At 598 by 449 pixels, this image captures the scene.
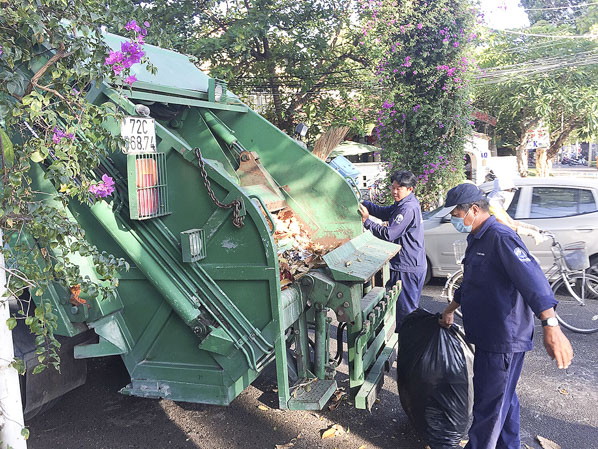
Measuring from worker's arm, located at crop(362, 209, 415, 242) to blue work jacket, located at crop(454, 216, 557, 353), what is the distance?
1421mm

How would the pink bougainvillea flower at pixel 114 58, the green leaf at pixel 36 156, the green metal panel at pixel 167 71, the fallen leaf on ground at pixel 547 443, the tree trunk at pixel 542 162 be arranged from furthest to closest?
1. the tree trunk at pixel 542 162
2. the green metal panel at pixel 167 71
3. the fallen leaf on ground at pixel 547 443
4. the pink bougainvillea flower at pixel 114 58
5. the green leaf at pixel 36 156

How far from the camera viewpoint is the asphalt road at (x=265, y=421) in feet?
10.5

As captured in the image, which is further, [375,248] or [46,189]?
[375,248]

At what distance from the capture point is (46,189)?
2.72 m

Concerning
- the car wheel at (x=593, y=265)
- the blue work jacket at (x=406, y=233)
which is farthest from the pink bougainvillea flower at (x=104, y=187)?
the car wheel at (x=593, y=265)

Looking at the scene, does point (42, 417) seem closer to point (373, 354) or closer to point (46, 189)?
point (46, 189)

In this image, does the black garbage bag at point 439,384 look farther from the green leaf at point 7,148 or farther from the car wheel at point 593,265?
the car wheel at point 593,265

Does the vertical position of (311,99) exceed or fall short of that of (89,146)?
it exceeds it

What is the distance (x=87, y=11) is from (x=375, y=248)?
101 inches

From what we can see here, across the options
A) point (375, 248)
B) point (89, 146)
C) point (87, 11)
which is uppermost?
point (87, 11)

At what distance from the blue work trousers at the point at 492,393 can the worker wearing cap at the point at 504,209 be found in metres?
1.61

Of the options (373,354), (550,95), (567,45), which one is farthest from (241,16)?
(567,45)

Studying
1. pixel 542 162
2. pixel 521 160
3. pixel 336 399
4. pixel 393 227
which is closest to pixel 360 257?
pixel 393 227

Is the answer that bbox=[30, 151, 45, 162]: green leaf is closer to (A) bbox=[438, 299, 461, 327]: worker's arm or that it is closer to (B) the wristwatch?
(B) the wristwatch
